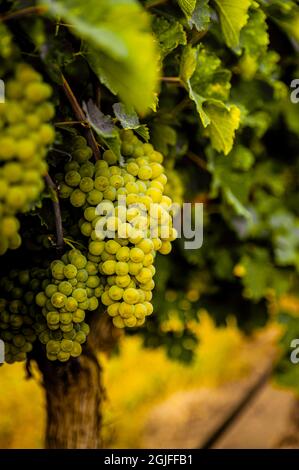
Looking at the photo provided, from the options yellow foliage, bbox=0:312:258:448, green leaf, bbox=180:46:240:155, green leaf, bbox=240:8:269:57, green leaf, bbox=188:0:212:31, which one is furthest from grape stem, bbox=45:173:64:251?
yellow foliage, bbox=0:312:258:448

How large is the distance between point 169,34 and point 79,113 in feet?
0.71

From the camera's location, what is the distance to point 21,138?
0.69 m

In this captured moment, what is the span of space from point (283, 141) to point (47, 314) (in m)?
1.47

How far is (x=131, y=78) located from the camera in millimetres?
644

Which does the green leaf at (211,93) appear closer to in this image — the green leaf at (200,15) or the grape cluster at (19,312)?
the green leaf at (200,15)

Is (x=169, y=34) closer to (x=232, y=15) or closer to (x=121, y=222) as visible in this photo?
(x=232, y=15)

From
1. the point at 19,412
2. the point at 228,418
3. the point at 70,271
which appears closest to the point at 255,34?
the point at 70,271

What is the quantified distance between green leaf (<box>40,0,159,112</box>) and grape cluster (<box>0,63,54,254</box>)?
9 cm

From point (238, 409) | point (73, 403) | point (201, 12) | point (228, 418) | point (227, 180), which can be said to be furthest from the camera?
point (238, 409)

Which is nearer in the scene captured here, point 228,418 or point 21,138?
point 21,138

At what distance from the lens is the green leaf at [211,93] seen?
1.00 metres

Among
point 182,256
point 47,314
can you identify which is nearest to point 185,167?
point 182,256

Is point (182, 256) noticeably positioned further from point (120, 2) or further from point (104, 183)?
point (120, 2)

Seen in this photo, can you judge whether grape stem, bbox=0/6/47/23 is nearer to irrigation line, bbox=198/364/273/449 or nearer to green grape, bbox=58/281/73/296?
green grape, bbox=58/281/73/296
